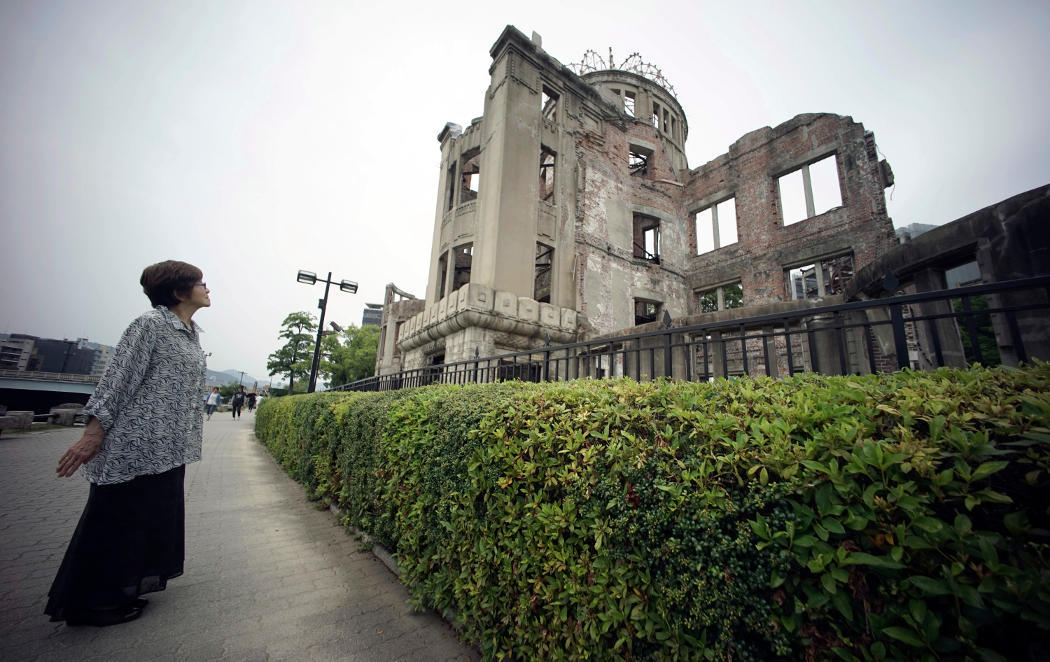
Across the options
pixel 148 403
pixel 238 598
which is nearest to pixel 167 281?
pixel 148 403

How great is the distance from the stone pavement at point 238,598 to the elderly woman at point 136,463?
21 centimetres

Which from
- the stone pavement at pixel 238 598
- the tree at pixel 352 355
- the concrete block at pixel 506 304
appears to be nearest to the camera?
the stone pavement at pixel 238 598

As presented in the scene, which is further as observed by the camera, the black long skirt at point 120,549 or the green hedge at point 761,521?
the black long skirt at point 120,549

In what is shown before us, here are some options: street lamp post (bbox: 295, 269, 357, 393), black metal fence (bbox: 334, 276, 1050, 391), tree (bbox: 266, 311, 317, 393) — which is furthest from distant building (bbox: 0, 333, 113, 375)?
black metal fence (bbox: 334, 276, 1050, 391)

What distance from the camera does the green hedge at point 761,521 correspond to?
1.04m

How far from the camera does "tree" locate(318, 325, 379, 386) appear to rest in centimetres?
3719

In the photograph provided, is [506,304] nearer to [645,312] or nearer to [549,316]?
[549,316]

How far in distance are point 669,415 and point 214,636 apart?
3.29 metres

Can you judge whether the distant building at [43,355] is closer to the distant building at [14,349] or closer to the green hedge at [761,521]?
the distant building at [14,349]

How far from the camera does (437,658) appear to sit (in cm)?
242

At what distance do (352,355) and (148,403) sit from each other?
124ft

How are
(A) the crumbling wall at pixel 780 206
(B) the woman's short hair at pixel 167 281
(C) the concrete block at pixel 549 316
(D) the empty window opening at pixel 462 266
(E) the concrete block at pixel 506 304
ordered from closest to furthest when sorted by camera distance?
(B) the woman's short hair at pixel 167 281 < (E) the concrete block at pixel 506 304 < (C) the concrete block at pixel 549 316 < (A) the crumbling wall at pixel 780 206 < (D) the empty window opening at pixel 462 266

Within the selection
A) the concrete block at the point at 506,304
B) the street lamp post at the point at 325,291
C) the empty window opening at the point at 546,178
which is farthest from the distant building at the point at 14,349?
the concrete block at the point at 506,304

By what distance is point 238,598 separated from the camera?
3008mm
